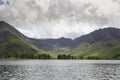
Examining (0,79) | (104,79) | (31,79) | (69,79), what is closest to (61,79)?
(69,79)

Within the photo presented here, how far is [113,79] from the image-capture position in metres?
73.7

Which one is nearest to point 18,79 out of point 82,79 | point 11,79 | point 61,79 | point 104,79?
point 11,79

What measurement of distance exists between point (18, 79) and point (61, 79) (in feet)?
44.7

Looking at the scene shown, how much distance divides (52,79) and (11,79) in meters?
12.9

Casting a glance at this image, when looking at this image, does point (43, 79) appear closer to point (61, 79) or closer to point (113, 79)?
point (61, 79)

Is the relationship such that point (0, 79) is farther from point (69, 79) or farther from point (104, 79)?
point (104, 79)

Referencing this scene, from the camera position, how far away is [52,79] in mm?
72688

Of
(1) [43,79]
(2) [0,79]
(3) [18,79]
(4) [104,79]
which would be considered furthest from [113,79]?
(2) [0,79]

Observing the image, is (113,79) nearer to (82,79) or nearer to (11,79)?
(82,79)

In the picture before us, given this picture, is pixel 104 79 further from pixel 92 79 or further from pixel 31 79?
pixel 31 79

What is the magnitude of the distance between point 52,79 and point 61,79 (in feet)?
9.55

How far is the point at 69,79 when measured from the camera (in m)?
72.5

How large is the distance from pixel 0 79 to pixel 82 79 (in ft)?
84.2

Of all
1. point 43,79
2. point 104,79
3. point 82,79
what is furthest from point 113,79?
point 43,79
